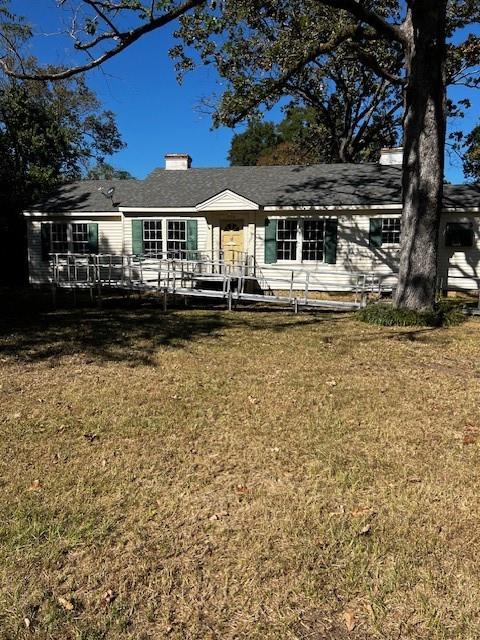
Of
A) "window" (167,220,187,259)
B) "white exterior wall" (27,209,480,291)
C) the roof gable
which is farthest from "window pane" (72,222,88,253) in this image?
the roof gable

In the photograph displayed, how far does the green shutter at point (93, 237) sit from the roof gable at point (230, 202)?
15.6 feet

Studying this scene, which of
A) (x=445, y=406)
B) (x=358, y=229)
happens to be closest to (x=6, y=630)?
(x=445, y=406)

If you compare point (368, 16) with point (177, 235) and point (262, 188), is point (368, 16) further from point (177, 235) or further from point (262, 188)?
point (177, 235)

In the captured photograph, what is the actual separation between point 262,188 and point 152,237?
431 centimetres

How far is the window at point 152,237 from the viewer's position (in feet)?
54.3

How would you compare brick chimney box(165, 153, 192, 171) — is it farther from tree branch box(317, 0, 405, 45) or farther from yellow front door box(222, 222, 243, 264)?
tree branch box(317, 0, 405, 45)

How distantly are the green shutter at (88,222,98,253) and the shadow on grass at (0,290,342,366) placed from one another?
13.9 feet

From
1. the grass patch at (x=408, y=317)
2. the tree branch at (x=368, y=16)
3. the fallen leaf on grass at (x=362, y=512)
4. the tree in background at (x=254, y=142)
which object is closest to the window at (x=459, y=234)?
the grass patch at (x=408, y=317)

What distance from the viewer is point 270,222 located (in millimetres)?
15711

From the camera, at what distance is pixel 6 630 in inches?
87.2

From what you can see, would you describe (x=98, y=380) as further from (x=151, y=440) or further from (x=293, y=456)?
(x=293, y=456)

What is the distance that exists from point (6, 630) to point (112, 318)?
8.68 m

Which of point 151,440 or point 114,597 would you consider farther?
point 151,440

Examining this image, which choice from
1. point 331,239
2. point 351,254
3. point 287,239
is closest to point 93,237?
point 287,239
